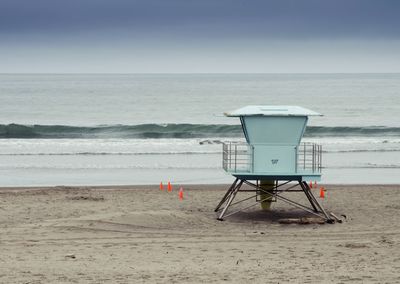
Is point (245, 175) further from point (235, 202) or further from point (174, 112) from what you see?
point (174, 112)

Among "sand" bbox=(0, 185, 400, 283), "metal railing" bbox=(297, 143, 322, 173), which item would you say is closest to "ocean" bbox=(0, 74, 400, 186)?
"metal railing" bbox=(297, 143, 322, 173)

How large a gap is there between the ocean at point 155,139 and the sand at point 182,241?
4023 millimetres

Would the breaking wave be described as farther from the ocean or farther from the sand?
the sand

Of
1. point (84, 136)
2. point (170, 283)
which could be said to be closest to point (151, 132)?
point (84, 136)

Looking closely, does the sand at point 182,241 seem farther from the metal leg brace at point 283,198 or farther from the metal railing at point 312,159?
the metal railing at point 312,159

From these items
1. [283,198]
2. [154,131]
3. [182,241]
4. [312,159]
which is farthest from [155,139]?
[182,241]

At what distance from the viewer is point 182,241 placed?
50.4 ft

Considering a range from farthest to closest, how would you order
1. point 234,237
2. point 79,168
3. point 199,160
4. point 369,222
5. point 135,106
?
point 135,106
point 199,160
point 79,168
point 369,222
point 234,237

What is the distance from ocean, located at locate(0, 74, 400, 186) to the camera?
29578 millimetres

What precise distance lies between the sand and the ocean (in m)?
4.02

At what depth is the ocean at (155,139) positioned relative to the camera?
2958 cm

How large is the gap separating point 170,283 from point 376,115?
6090 cm

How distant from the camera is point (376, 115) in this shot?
69875 millimetres

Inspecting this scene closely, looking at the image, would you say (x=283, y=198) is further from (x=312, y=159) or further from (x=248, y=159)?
(x=312, y=159)
